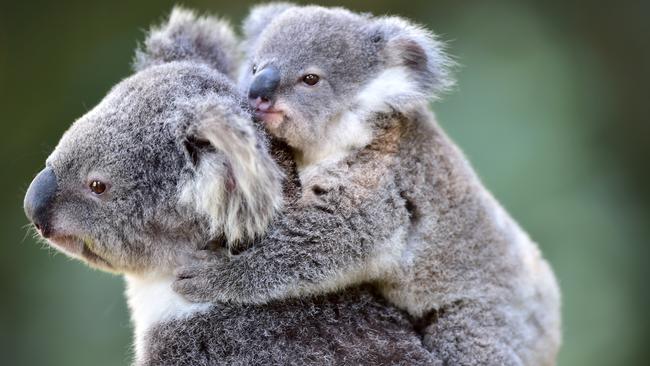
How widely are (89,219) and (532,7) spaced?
544 centimetres

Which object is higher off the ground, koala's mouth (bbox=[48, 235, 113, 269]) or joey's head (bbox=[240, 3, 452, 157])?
joey's head (bbox=[240, 3, 452, 157])

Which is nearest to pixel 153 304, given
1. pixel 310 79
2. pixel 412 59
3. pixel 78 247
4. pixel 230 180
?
pixel 78 247

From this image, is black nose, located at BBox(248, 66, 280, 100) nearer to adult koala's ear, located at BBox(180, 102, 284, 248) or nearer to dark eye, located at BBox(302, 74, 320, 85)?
dark eye, located at BBox(302, 74, 320, 85)

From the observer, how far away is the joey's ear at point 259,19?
3.17m

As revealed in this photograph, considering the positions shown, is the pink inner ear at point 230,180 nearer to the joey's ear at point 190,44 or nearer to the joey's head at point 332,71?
the joey's head at point 332,71

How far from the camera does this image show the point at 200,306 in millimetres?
2307

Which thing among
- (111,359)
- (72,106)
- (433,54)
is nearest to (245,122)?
(433,54)

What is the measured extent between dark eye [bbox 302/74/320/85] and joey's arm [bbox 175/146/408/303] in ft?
1.18

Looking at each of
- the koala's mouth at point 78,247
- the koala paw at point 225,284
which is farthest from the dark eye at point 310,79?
the koala's mouth at point 78,247

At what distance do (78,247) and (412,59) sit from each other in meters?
1.42

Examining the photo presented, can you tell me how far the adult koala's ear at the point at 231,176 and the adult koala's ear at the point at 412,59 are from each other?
0.74m

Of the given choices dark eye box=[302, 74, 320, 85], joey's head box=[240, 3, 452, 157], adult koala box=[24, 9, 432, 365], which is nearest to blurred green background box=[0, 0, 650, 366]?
joey's head box=[240, 3, 452, 157]

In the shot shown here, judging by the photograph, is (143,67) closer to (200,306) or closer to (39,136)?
(200,306)

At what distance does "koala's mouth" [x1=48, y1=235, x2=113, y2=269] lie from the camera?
2295 mm
